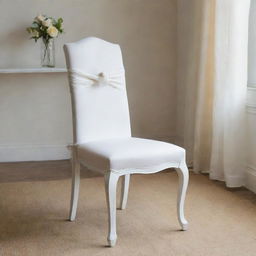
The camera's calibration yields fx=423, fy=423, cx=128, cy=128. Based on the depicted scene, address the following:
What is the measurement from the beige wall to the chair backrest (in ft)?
4.96

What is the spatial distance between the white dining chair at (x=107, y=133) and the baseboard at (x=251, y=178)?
89cm

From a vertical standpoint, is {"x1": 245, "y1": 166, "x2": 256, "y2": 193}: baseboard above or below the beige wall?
below

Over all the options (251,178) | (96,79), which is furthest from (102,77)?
(251,178)

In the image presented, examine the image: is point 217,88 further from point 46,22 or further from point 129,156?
point 46,22

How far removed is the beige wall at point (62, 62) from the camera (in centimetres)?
387

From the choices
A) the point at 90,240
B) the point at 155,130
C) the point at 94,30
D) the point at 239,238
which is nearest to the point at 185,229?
the point at 239,238

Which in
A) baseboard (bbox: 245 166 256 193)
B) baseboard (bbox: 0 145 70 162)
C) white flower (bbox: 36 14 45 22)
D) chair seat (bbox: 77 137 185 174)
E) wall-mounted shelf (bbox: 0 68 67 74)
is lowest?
baseboard (bbox: 0 145 70 162)

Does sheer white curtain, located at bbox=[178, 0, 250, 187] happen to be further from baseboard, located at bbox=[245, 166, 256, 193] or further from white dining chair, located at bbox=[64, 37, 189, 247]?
white dining chair, located at bbox=[64, 37, 189, 247]

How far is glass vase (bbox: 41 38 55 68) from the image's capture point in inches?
148

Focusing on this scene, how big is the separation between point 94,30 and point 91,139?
6.02 feet

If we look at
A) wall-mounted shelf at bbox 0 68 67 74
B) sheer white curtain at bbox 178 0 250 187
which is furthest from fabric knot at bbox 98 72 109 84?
wall-mounted shelf at bbox 0 68 67 74

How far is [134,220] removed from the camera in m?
2.51

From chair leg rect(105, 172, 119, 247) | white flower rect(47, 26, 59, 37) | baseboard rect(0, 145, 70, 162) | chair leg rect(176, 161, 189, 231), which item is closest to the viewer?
chair leg rect(105, 172, 119, 247)

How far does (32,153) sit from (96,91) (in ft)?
5.86
